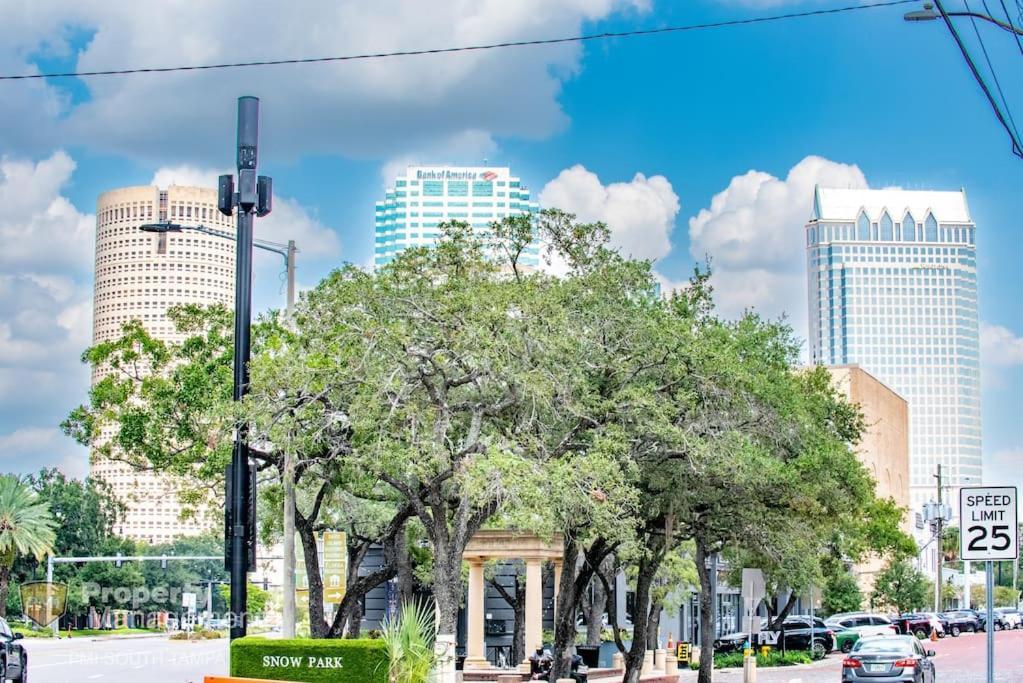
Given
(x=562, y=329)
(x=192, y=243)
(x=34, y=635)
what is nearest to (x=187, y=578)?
(x=34, y=635)

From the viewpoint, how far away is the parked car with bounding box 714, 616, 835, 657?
58375 mm

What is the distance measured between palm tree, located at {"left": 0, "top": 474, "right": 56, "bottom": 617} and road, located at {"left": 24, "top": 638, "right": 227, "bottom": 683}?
54.5ft

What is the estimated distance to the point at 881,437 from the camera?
119 m

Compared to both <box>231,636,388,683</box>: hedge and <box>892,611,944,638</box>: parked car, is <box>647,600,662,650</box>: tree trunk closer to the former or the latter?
<box>231,636,388,683</box>: hedge

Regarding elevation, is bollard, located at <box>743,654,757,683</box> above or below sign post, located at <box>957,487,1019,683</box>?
below

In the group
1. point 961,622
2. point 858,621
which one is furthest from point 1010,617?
point 858,621

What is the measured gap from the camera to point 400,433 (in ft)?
89.3

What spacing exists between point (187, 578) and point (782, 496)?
102 m

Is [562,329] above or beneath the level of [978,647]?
above

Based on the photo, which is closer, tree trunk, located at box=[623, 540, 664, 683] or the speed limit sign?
the speed limit sign

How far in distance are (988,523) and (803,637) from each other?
1766 inches

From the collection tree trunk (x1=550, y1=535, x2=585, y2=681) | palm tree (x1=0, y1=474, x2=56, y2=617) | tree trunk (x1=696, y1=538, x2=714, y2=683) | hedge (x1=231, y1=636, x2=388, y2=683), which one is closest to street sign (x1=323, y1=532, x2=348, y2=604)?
hedge (x1=231, y1=636, x2=388, y2=683)

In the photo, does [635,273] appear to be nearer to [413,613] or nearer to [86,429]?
[413,613]

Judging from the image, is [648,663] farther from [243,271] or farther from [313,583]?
[243,271]
